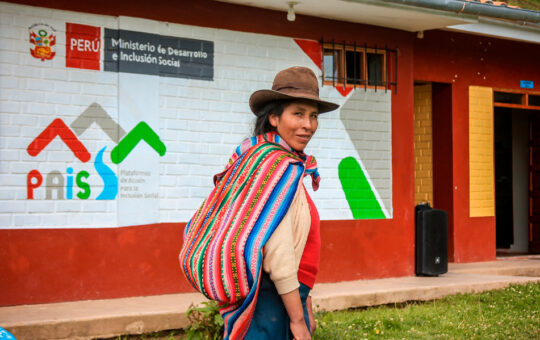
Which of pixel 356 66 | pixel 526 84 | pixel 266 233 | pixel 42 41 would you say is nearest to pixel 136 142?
pixel 42 41

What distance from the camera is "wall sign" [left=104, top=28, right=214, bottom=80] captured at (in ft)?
23.8

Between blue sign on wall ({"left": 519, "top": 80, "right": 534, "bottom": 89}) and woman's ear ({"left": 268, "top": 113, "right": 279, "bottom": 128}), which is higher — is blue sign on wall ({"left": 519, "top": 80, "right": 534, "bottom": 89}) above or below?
above

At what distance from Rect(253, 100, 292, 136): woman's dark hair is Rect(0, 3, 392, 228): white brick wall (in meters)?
4.44

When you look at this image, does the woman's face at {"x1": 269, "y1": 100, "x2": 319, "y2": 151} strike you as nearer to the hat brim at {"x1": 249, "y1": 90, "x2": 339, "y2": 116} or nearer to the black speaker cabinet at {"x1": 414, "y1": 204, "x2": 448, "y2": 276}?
the hat brim at {"x1": 249, "y1": 90, "x2": 339, "y2": 116}

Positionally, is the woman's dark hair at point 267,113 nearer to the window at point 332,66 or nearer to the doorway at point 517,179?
the window at point 332,66

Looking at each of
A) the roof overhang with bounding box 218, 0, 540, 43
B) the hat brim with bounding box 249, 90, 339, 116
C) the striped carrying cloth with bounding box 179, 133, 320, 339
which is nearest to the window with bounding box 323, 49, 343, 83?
the roof overhang with bounding box 218, 0, 540, 43

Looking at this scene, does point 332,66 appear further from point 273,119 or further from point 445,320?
point 273,119

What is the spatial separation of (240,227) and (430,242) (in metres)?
6.99

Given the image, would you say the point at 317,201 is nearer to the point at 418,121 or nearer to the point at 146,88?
the point at 146,88

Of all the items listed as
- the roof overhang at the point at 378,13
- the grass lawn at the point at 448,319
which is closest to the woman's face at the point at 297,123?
the grass lawn at the point at 448,319

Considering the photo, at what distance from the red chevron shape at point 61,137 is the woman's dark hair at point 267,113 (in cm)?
442

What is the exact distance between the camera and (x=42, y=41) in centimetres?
690

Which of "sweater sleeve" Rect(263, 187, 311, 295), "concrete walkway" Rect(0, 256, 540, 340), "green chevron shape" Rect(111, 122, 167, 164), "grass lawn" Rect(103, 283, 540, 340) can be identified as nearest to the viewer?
"sweater sleeve" Rect(263, 187, 311, 295)

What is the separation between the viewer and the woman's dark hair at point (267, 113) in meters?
2.92
